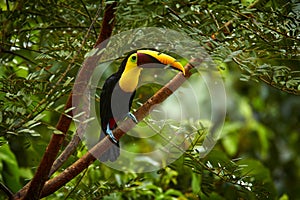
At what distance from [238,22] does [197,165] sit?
0.77 ft

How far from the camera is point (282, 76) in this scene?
2.55 feet

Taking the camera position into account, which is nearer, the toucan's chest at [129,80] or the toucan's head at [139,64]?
the toucan's head at [139,64]

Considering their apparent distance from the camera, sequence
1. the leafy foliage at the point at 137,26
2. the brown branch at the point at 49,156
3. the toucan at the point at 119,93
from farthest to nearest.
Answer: the toucan at the point at 119,93, the brown branch at the point at 49,156, the leafy foliage at the point at 137,26

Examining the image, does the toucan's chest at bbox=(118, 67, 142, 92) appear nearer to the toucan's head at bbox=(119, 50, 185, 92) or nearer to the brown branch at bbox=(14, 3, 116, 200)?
the toucan's head at bbox=(119, 50, 185, 92)

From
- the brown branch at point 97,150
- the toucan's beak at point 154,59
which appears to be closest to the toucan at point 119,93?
the toucan's beak at point 154,59

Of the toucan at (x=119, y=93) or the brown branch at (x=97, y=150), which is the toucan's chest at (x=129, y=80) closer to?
the toucan at (x=119, y=93)

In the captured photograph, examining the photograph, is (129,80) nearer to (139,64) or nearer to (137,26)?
(139,64)

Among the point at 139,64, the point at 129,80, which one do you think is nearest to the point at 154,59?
the point at 139,64

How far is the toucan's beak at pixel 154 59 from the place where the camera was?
35.0 inches

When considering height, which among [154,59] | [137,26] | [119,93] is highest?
[137,26]

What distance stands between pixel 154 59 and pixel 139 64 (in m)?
0.07

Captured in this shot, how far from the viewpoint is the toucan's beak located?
2.92 feet

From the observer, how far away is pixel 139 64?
103 cm

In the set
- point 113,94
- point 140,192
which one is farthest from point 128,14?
point 140,192
